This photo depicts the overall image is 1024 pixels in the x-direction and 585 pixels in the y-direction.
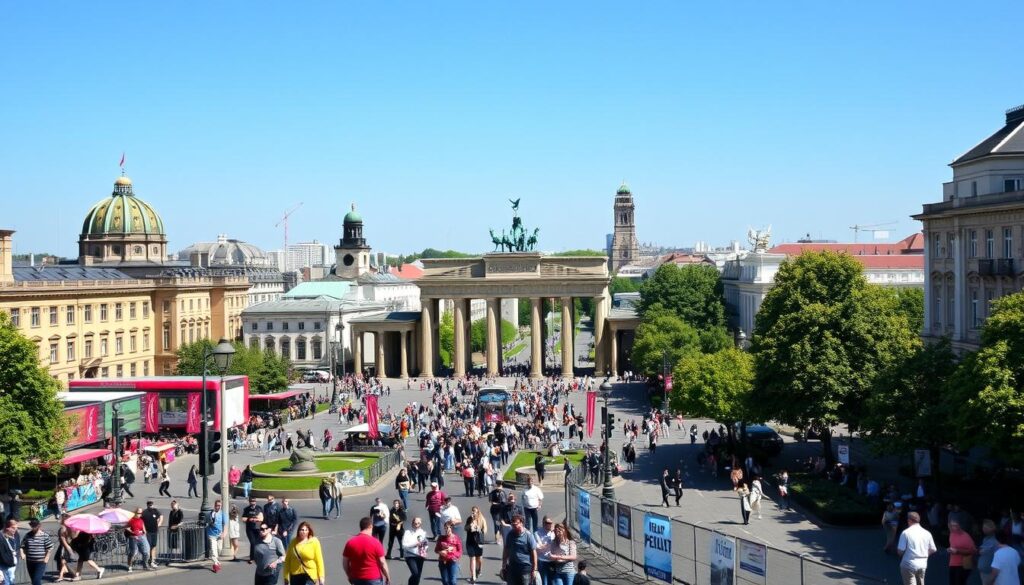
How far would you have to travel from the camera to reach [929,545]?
22.2 metres

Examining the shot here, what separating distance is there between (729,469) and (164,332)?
6431cm

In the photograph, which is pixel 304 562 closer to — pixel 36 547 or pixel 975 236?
pixel 36 547

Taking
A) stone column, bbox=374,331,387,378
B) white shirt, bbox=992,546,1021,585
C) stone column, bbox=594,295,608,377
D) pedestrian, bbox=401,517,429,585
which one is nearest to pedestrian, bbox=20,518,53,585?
pedestrian, bbox=401,517,429,585

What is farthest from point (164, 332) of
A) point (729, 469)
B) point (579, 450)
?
point (729, 469)

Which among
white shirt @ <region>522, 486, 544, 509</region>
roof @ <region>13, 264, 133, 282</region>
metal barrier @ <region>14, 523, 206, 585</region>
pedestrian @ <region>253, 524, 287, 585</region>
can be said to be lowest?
metal barrier @ <region>14, 523, 206, 585</region>

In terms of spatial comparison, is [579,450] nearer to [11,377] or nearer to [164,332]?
[11,377]

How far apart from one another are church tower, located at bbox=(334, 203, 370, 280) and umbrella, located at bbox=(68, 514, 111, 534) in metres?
128

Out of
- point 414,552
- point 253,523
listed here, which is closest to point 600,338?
point 253,523

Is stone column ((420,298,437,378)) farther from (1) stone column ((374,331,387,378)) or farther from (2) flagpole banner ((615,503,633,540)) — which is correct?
(2) flagpole banner ((615,503,633,540))

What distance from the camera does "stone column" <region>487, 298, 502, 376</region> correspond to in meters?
112

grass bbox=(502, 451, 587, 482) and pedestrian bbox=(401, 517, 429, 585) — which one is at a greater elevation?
pedestrian bbox=(401, 517, 429, 585)

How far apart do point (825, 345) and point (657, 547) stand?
25909 millimetres

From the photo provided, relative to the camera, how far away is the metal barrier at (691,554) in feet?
66.2

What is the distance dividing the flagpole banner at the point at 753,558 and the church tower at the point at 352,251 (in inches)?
5368
